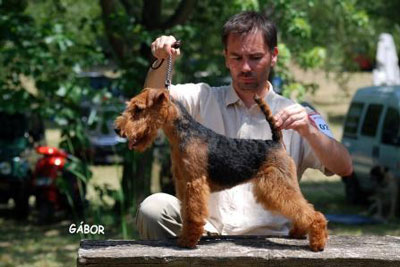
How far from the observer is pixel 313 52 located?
1009cm

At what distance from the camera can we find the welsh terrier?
11.1 ft

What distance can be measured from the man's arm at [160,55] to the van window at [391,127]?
8716mm

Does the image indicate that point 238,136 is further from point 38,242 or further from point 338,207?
point 338,207

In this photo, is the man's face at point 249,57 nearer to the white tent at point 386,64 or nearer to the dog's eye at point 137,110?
the dog's eye at point 137,110

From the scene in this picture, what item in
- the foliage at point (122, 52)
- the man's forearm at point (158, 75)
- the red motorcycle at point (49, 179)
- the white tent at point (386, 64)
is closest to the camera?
the man's forearm at point (158, 75)

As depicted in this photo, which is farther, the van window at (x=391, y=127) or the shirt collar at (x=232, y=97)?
the van window at (x=391, y=127)

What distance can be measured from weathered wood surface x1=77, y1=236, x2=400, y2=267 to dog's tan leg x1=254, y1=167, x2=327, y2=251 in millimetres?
126

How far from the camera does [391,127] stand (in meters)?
12.6

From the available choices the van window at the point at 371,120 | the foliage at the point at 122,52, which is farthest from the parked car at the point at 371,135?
the foliage at the point at 122,52

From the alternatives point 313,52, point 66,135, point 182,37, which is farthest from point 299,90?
point 66,135

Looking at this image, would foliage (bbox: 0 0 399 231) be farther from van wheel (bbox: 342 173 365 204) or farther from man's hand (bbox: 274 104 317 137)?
man's hand (bbox: 274 104 317 137)

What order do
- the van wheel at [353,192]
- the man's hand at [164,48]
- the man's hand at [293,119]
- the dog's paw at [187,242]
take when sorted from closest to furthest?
1. the dog's paw at [187,242]
2. the man's hand at [293,119]
3. the man's hand at [164,48]
4. the van wheel at [353,192]

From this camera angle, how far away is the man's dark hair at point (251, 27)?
3965 millimetres

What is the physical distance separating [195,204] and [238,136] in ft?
2.98
